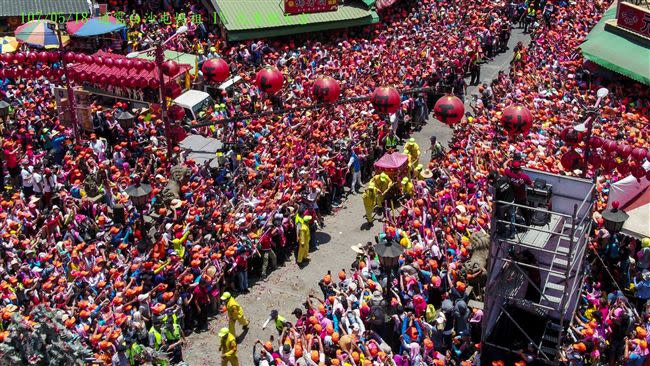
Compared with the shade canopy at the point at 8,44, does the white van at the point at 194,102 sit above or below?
below

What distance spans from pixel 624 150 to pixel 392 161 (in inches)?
244

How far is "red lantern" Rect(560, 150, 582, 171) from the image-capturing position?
64.9 ft

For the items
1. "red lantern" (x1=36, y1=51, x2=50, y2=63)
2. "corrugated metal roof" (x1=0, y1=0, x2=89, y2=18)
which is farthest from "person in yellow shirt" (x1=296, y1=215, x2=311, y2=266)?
"corrugated metal roof" (x1=0, y1=0, x2=89, y2=18)

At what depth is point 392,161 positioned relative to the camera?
879 inches

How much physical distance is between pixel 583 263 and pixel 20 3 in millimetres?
22054

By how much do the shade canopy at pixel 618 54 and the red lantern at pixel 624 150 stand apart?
8221 mm

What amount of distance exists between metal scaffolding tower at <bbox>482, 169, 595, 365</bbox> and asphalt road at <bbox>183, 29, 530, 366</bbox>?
5423 millimetres

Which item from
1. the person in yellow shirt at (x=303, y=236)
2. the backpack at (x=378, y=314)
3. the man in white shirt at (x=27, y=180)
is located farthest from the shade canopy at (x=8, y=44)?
the backpack at (x=378, y=314)

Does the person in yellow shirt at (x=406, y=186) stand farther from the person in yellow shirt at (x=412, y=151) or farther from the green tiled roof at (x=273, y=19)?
the green tiled roof at (x=273, y=19)

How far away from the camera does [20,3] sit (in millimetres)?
28578

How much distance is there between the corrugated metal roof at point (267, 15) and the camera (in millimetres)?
29234

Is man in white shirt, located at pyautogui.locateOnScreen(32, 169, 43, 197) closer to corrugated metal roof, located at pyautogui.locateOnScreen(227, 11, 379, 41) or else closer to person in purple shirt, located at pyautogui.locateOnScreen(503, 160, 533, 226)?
corrugated metal roof, located at pyautogui.locateOnScreen(227, 11, 379, 41)

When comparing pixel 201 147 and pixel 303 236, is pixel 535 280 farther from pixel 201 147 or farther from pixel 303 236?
pixel 201 147

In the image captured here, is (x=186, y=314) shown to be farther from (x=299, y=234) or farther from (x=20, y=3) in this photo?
(x=20, y=3)
